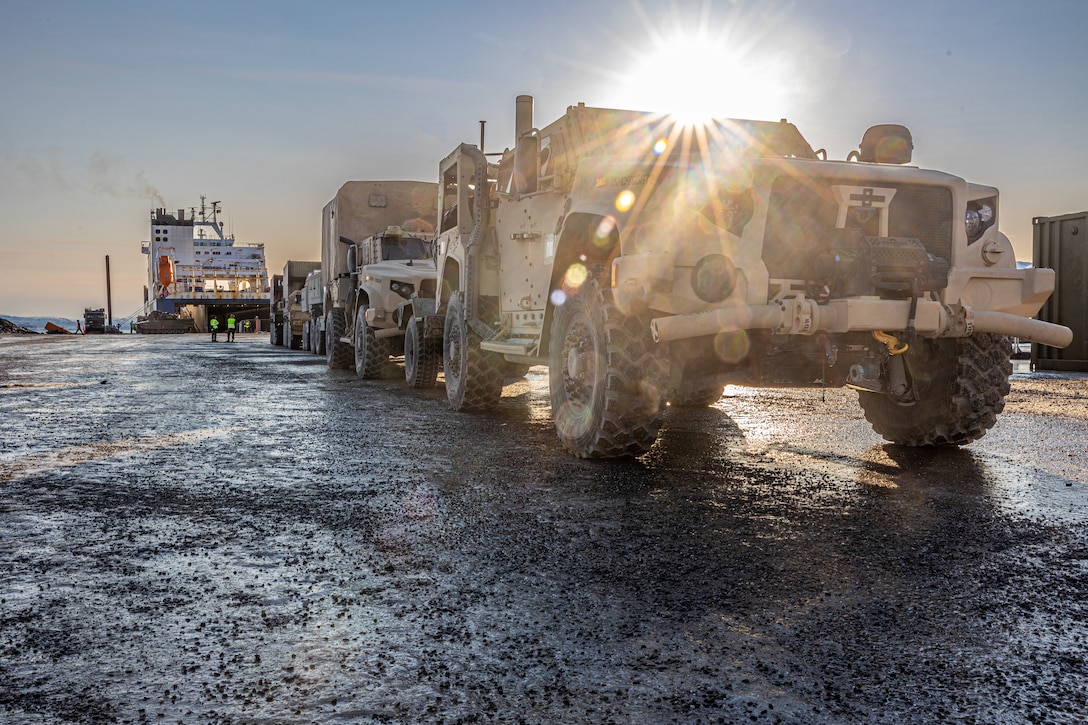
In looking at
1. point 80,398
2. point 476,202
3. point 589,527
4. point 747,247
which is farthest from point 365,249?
point 589,527

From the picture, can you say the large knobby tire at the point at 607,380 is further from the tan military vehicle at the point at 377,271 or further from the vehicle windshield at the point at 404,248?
the vehicle windshield at the point at 404,248

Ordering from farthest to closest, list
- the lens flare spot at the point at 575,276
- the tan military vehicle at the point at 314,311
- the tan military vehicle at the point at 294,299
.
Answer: the tan military vehicle at the point at 294,299 < the tan military vehicle at the point at 314,311 < the lens flare spot at the point at 575,276

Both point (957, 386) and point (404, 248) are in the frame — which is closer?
point (957, 386)

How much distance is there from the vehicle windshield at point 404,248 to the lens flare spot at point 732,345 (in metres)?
10.3

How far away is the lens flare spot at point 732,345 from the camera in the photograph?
576 centimetres

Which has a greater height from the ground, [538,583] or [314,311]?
[314,311]

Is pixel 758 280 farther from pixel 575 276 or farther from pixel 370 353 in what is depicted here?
pixel 370 353

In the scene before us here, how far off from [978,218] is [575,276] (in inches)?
111

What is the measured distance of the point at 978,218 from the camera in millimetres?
6000

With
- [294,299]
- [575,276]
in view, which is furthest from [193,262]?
[575,276]

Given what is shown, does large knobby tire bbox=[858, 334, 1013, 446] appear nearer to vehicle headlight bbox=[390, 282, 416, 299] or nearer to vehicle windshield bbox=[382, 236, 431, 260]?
vehicle headlight bbox=[390, 282, 416, 299]

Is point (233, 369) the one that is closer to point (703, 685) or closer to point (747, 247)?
point (747, 247)

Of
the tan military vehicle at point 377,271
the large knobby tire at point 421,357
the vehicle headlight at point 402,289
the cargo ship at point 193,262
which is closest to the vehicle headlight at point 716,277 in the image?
the tan military vehicle at point 377,271

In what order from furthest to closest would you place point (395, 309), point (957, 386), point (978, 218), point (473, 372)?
point (395, 309), point (473, 372), point (957, 386), point (978, 218)
